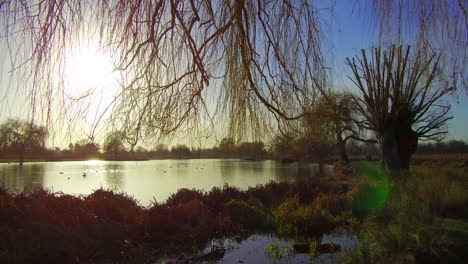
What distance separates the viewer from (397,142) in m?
18.9

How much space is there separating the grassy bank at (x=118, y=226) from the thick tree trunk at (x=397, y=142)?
33.3 feet

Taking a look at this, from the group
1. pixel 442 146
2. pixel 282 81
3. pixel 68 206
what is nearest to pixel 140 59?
pixel 282 81

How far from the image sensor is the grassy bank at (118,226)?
19.4 ft

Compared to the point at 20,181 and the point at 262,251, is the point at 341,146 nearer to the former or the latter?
the point at 262,251

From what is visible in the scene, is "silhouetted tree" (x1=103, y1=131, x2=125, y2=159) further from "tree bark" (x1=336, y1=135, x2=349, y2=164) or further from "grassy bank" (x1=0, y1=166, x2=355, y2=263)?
"tree bark" (x1=336, y1=135, x2=349, y2=164)

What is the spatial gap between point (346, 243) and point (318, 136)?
150 inches

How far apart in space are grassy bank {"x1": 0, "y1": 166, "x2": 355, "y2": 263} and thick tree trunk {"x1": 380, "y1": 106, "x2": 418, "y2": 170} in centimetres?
1015

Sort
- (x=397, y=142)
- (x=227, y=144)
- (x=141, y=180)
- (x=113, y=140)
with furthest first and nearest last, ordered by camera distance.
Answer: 1. (x=141, y=180)
2. (x=397, y=142)
3. (x=227, y=144)
4. (x=113, y=140)

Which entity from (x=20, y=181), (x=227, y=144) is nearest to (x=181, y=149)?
(x=227, y=144)

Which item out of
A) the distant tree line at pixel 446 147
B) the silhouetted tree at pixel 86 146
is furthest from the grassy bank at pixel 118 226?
the distant tree line at pixel 446 147

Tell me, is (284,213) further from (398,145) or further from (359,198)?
(398,145)

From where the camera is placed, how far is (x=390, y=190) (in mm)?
11117

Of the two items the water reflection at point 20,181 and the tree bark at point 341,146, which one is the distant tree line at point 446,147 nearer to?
the tree bark at point 341,146

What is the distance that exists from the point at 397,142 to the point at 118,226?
16.1 metres
